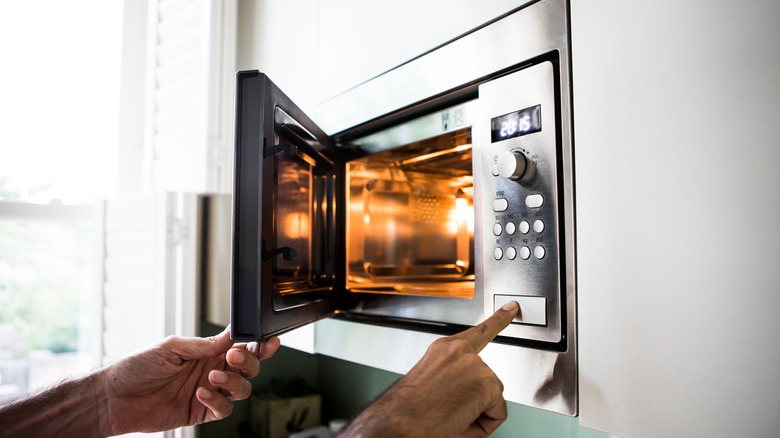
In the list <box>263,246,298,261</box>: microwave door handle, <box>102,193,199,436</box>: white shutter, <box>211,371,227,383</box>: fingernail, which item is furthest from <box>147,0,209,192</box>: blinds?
<box>263,246,298,261</box>: microwave door handle

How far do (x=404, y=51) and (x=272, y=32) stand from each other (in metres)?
0.65

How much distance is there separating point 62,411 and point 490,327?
29.5 inches

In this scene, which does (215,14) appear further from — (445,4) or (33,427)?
(33,427)

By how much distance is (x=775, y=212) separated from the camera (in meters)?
0.39

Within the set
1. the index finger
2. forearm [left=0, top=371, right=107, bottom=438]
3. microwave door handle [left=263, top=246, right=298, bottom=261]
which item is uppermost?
microwave door handle [left=263, top=246, right=298, bottom=261]

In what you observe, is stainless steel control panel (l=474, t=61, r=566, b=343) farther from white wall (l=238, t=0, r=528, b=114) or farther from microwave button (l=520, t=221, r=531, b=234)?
white wall (l=238, t=0, r=528, b=114)

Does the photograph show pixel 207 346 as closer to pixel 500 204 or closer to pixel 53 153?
pixel 500 204

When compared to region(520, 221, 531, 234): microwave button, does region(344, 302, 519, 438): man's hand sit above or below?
below

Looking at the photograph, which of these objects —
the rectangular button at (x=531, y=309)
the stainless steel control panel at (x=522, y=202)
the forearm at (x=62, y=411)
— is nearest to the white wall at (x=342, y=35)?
the stainless steel control panel at (x=522, y=202)

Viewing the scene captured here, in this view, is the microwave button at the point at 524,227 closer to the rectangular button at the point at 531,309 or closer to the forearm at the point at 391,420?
the rectangular button at the point at 531,309

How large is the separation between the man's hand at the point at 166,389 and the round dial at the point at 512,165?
20.3 inches

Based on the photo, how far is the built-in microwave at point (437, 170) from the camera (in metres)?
0.55

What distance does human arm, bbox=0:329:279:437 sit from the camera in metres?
0.76

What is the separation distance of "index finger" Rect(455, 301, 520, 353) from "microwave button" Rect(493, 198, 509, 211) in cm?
12
